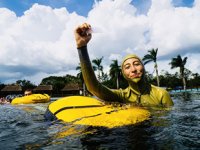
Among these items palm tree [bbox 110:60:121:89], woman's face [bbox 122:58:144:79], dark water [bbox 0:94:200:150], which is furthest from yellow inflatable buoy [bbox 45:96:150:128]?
palm tree [bbox 110:60:121:89]

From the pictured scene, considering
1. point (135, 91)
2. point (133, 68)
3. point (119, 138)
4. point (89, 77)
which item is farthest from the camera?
point (135, 91)

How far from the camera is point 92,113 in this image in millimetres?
3918

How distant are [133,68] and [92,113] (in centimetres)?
114

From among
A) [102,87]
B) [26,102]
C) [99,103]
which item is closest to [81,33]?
[102,87]

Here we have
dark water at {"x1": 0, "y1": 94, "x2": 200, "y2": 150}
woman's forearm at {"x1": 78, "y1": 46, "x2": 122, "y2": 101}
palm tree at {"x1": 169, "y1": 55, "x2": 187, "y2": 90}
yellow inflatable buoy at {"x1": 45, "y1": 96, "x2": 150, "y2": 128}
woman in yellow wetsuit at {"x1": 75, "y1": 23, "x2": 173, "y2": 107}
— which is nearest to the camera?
dark water at {"x1": 0, "y1": 94, "x2": 200, "y2": 150}

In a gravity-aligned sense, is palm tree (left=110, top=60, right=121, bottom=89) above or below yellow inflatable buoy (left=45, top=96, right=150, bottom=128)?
above

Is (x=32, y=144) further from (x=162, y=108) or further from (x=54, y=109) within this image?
(x=162, y=108)

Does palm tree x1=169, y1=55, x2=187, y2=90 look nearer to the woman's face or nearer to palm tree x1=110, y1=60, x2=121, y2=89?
palm tree x1=110, y1=60, x2=121, y2=89

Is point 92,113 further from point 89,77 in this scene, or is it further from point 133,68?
point 133,68

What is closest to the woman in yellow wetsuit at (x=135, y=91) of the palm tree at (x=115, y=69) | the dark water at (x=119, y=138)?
the dark water at (x=119, y=138)

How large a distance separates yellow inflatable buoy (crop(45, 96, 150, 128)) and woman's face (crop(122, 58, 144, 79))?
663 mm

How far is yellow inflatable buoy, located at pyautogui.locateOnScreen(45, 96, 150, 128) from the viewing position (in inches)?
137

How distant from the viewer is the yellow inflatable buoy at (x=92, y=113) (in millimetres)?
3471

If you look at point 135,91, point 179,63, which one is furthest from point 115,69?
point 135,91
